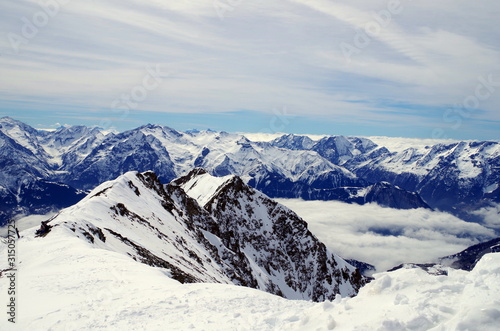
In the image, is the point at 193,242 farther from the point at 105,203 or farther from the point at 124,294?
the point at 124,294

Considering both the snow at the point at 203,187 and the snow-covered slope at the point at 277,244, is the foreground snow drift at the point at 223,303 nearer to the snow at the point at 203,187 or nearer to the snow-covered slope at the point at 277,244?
the snow-covered slope at the point at 277,244

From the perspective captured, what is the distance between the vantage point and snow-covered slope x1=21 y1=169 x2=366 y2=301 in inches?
2136

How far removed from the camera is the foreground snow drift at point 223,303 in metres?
12.0

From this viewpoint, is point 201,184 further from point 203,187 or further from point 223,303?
point 223,303

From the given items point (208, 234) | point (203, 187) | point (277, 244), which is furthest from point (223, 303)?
point (203, 187)

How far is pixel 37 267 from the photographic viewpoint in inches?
1235

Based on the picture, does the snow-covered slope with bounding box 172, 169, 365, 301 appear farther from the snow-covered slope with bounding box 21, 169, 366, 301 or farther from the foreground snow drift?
the foreground snow drift

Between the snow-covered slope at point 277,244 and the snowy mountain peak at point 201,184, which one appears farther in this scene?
the snowy mountain peak at point 201,184

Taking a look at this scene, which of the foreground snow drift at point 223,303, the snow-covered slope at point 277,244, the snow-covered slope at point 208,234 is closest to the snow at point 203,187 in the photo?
the snow-covered slope at point 277,244

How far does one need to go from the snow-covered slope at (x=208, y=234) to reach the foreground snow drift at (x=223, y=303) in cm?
1152

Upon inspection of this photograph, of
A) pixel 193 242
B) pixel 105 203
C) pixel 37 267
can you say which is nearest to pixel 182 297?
pixel 37 267

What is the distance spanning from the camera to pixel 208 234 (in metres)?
111

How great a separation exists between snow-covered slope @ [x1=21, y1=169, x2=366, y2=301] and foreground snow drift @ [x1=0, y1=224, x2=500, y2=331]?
11524mm

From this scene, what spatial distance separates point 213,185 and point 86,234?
122 metres
